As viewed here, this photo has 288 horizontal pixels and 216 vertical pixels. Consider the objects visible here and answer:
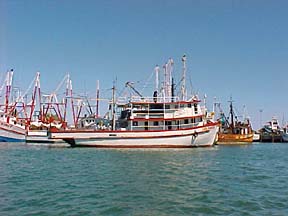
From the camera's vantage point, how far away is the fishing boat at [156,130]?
52156mm

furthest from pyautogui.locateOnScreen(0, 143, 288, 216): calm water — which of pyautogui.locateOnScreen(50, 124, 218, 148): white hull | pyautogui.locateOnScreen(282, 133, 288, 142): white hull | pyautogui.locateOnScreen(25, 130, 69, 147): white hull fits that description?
pyautogui.locateOnScreen(282, 133, 288, 142): white hull

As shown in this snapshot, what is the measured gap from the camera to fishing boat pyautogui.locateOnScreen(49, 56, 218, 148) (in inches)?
2053

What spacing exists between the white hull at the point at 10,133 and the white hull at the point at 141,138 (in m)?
28.7

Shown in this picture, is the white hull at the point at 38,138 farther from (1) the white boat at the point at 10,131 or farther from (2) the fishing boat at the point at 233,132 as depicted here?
(2) the fishing boat at the point at 233,132

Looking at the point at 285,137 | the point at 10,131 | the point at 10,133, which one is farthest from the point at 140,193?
the point at 285,137

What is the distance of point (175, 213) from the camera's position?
12773 millimetres

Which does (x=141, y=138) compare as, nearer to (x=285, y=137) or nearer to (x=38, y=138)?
(x=38, y=138)

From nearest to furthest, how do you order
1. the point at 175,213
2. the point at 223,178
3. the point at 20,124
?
the point at 175,213 < the point at 223,178 < the point at 20,124

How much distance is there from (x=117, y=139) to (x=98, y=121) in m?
24.3

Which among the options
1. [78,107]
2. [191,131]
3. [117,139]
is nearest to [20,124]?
[78,107]

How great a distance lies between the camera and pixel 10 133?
77.2 metres

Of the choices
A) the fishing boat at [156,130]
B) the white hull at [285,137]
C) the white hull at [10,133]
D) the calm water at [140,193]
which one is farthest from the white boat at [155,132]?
the white hull at [285,137]

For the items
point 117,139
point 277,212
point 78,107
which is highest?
point 78,107

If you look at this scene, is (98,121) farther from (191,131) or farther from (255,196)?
(255,196)
